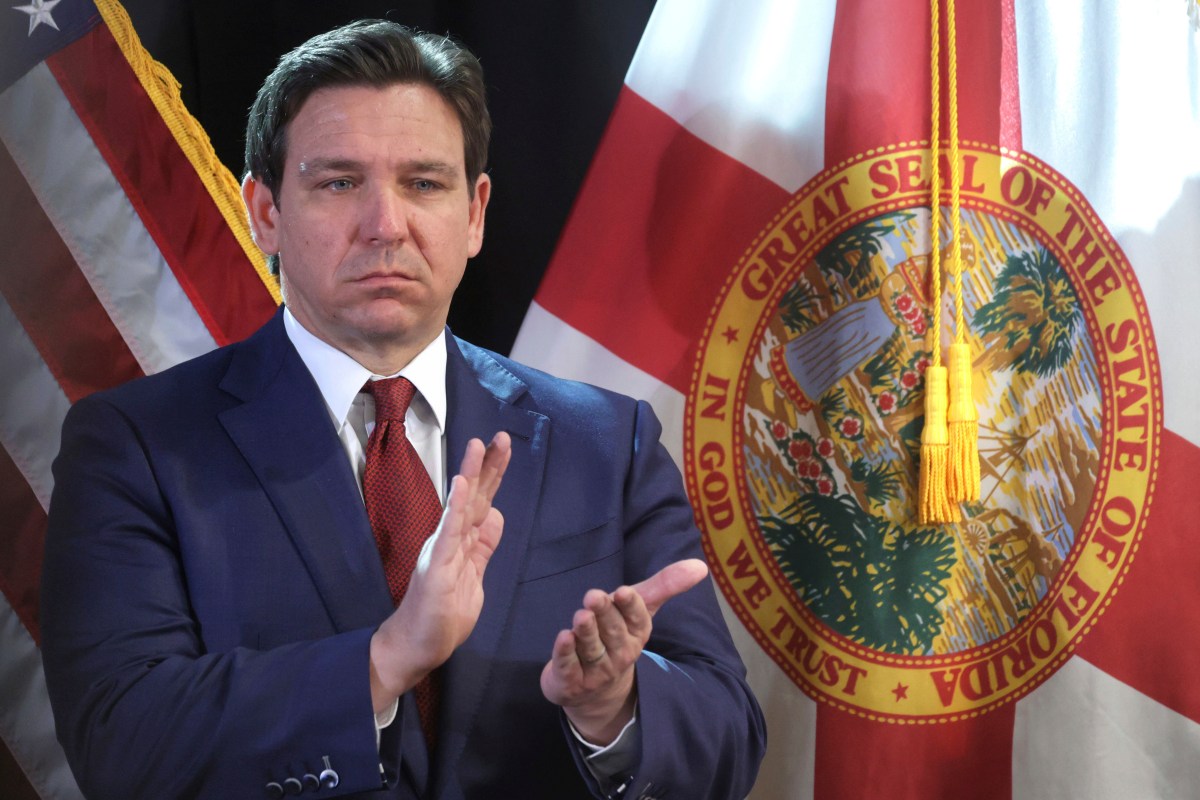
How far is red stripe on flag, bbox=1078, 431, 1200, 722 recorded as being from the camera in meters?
1.77


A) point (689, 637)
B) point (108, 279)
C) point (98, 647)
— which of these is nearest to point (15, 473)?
point (108, 279)

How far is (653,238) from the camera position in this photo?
6.43 ft

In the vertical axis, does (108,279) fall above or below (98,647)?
above

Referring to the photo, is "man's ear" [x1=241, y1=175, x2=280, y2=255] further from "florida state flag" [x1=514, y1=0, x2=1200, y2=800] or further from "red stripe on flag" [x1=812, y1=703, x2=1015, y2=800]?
"red stripe on flag" [x1=812, y1=703, x2=1015, y2=800]

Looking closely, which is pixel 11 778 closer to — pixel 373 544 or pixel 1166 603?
pixel 373 544

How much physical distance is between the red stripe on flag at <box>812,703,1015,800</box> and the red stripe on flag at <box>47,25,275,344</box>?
1.09m

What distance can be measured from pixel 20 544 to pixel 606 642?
1.11m

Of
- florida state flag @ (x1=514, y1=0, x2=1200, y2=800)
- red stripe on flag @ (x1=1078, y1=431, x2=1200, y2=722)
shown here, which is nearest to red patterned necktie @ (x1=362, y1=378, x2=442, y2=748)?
florida state flag @ (x1=514, y1=0, x2=1200, y2=800)

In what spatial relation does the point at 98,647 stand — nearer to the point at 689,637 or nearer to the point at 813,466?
the point at 689,637

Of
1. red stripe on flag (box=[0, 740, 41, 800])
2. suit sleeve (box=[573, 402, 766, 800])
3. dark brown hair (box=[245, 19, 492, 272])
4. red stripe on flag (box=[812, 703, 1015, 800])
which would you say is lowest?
red stripe on flag (box=[812, 703, 1015, 800])

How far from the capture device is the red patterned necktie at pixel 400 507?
1.33 metres

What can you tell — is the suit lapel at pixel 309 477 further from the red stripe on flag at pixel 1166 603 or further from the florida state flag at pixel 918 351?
the red stripe on flag at pixel 1166 603

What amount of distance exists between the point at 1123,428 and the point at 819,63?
2.29 ft

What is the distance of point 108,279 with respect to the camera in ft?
6.32
